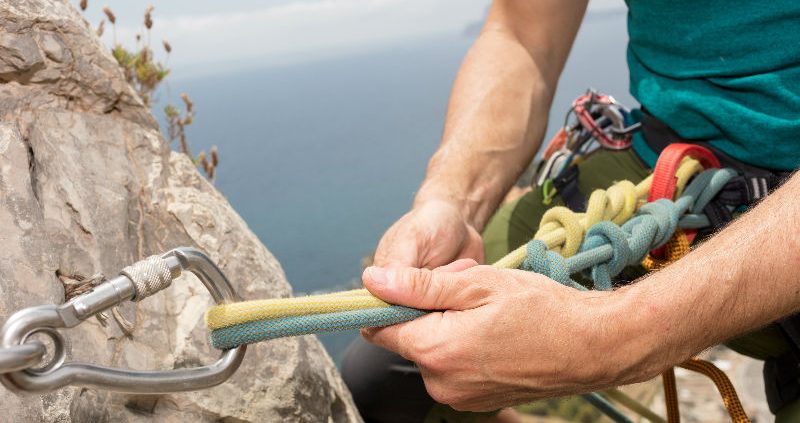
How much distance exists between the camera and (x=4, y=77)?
137 cm

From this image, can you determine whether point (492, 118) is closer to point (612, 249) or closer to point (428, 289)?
point (612, 249)

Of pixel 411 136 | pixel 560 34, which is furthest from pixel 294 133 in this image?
pixel 560 34

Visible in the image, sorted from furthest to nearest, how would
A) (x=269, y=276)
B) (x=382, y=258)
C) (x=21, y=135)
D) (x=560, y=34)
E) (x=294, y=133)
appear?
(x=294, y=133) < (x=560, y=34) < (x=269, y=276) < (x=382, y=258) < (x=21, y=135)

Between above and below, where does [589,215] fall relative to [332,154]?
above

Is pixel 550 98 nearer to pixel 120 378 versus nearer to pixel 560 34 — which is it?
pixel 560 34

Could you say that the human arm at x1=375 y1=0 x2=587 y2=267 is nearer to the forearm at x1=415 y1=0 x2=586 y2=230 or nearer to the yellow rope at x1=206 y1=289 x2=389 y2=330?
the forearm at x1=415 y1=0 x2=586 y2=230

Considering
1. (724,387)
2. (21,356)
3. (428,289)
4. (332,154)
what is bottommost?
(332,154)

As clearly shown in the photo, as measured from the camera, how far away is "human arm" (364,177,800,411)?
109 centimetres

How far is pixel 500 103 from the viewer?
6.54 ft

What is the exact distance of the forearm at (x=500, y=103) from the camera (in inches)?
72.7

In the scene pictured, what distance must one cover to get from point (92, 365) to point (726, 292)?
1.00 metres

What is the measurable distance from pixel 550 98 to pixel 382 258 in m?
0.96

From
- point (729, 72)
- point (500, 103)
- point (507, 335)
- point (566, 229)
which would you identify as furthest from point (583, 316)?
point (500, 103)

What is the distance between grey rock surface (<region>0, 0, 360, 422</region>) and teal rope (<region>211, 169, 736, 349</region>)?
0.31 metres
